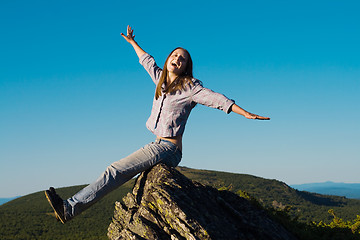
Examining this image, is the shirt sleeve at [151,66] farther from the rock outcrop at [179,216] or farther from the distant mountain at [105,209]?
the distant mountain at [105,209]

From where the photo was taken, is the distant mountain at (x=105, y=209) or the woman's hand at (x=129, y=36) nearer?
the woman's hand at (x=129, y=36)

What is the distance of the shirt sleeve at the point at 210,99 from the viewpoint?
7422 millimetres

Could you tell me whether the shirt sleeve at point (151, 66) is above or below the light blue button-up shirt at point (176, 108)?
above

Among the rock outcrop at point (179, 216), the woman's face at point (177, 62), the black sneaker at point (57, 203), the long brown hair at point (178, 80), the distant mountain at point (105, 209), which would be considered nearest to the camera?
the rock outcrop at point (179, 216)

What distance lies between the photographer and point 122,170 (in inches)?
307

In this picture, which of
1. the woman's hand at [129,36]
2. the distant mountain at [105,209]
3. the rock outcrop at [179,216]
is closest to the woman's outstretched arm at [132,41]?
the woman's hand at [129,36]

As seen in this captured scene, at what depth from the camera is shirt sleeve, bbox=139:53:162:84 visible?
9125 millimetres

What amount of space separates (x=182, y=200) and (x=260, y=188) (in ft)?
439

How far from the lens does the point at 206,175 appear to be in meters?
145

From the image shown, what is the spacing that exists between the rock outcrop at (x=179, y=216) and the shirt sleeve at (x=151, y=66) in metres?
2.48

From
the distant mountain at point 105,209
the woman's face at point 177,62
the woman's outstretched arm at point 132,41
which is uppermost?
the woman's outstretched arm at point 132,41

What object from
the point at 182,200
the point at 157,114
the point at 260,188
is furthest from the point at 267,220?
the point at 260,188

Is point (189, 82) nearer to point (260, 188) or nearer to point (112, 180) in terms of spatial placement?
point (112, 180)

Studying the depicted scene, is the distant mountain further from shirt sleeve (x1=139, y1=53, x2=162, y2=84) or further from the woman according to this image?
the woman
